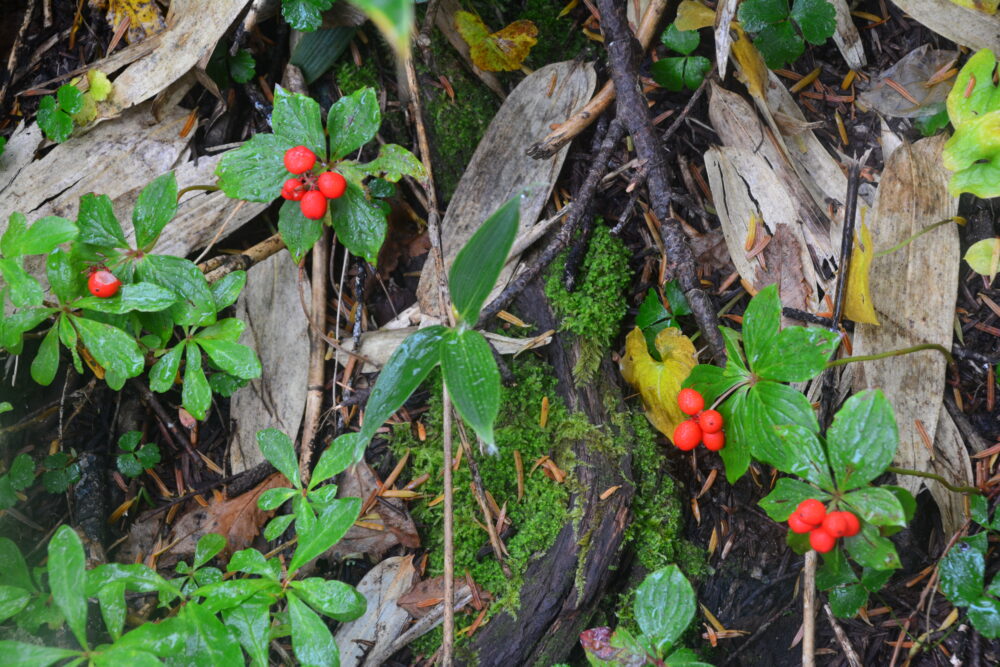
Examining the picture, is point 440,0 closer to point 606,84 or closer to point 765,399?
point 606,84

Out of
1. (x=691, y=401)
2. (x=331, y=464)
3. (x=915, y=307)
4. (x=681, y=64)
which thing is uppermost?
(x=681, y=64)

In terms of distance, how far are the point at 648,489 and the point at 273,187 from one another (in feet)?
5.44

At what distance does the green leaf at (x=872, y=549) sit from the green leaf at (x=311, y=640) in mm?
1507

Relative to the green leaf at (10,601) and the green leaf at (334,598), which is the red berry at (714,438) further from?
the green leaf at (10,601)

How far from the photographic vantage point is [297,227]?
2.40m

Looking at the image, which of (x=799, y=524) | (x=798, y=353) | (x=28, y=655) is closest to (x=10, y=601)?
(x=28, y=655)

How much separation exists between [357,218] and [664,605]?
158cm

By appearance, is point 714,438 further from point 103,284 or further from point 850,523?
point 103,284

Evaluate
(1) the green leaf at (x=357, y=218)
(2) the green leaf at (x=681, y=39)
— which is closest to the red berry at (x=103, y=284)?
(1) the green leaf at (x=357, y=218)

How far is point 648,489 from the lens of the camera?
2498 mm

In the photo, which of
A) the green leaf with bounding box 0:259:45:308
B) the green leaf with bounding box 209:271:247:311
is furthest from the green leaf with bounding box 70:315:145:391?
the green leaf with bounding box 209:271:247:311

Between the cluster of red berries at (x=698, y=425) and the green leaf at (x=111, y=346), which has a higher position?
the green leaf at (x=111, y=346)

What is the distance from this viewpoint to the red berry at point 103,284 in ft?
7.36

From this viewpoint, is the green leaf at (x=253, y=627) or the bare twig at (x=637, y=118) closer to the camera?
the green leaf at (x=253, y=627)
